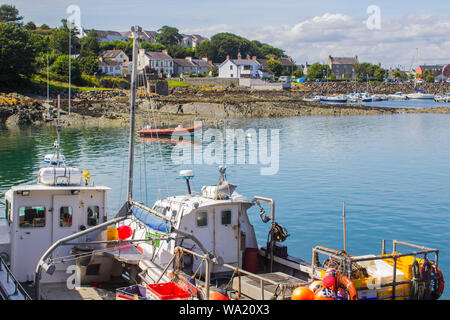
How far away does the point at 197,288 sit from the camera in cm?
1293

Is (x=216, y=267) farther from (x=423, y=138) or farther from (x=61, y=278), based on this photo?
(x=423, y=138)

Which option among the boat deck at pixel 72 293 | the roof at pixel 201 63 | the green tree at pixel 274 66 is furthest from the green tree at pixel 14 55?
the green tree at pixel 274 66

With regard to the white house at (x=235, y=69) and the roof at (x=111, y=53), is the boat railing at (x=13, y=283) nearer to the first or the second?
the roof at (x=111, y=53)

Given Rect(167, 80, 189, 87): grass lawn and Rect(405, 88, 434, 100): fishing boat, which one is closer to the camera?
Rect(167, 80, 189, 87): grass lawn

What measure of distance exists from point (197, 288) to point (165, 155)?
37.8 meters

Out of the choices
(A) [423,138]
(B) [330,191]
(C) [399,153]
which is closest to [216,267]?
(B) [330,191]

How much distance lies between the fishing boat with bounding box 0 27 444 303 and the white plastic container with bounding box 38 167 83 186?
0.03 m

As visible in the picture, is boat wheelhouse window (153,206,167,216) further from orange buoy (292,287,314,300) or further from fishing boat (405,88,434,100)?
fishing boat (405,88,434,100)

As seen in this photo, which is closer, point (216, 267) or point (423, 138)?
point (216, 267)

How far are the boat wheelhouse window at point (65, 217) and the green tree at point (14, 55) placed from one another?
234 feet

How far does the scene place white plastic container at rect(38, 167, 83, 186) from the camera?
50.0 feet

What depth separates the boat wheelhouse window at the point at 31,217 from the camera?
1466 centimetres

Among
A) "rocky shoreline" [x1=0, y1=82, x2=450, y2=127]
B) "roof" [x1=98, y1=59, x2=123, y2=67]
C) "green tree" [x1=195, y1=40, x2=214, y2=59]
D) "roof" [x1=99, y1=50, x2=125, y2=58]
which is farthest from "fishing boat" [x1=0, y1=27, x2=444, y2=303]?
"green tree" [x1=195, y1=40, x2=214, y2=59]
